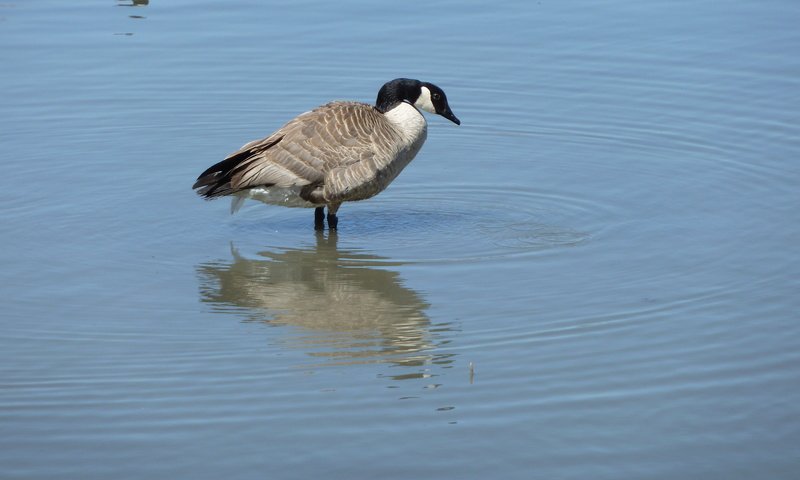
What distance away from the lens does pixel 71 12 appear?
16.6 m

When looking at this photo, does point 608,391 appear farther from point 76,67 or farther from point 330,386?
point 76,67

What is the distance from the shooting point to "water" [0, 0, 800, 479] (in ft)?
20.0

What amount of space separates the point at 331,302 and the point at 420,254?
44.7 inches

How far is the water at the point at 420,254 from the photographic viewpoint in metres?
6.10

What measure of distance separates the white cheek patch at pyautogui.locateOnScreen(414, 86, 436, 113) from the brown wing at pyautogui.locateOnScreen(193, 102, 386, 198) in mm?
636

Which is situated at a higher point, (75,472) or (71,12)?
(71,12)

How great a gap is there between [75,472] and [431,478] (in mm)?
1592

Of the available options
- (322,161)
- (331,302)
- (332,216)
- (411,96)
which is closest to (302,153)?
(322,161)

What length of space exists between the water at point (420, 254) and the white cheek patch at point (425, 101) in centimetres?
70

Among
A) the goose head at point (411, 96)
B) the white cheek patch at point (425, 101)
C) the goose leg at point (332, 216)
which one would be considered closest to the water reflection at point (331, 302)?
the goose leg at point (332, 216)

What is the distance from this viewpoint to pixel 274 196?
10086 mm

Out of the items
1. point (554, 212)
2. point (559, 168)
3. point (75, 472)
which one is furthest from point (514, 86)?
point (75, 472)

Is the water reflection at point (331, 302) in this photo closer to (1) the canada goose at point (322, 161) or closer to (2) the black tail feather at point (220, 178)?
(1) the canada goose at point (322, 161)

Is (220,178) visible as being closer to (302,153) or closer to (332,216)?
(302,153)
